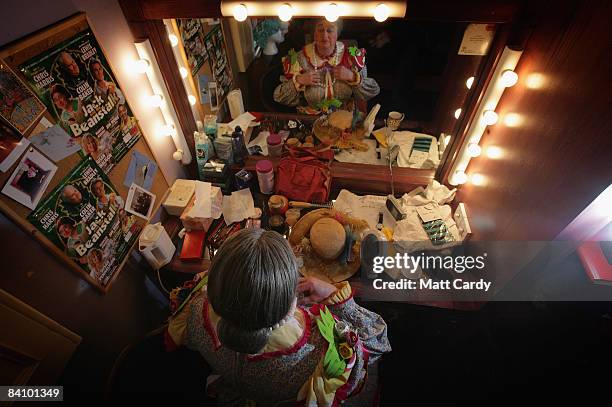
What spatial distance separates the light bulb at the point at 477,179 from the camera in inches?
65.2

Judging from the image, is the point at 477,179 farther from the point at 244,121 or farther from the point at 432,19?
the point at 244,121

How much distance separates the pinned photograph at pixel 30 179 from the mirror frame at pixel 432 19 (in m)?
0.81

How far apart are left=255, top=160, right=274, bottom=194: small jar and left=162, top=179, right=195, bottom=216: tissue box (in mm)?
424

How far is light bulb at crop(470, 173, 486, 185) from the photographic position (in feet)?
5.43

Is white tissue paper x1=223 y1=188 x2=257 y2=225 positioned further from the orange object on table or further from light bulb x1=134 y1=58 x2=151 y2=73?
light bulb x1=134 y1=58 x2=151 y2=73

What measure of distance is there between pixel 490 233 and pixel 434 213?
1.13 feet

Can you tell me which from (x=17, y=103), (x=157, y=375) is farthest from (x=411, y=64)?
(x=157, y=375)

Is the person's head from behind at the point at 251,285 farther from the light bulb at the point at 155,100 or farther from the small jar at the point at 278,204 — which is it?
the light bulb at the point at 155,100

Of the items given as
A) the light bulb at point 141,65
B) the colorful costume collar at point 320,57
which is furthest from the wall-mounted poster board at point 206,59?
the colorful costume collar at point 320,57

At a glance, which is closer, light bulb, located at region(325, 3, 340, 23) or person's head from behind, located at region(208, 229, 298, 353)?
person's head from behind, located at region(208, 229, 298, 353)

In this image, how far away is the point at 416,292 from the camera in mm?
1679

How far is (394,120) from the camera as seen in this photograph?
7.55ft

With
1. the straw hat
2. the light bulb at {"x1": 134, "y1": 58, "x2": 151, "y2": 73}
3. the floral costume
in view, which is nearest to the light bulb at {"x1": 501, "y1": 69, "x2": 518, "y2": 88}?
the straw hat

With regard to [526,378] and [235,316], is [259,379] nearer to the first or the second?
[235,316]
